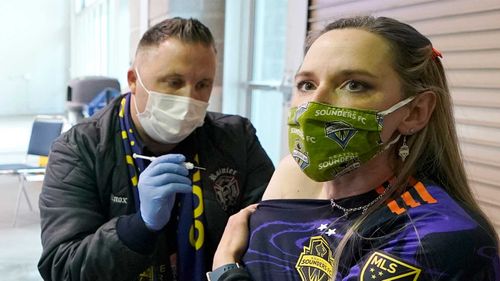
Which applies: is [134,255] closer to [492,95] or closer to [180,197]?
[180,197]

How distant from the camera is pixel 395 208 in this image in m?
0.86

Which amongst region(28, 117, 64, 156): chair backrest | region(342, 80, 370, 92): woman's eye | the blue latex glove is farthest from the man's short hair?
region(28, 117, 64, 156): chair backrest

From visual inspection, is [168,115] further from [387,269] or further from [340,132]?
[387,269]

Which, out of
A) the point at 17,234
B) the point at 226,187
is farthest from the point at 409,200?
the point at 17,234

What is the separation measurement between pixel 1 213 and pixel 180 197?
3.87 meters

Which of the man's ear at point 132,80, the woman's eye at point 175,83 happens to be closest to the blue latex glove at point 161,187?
the woman's eye at point 175,83

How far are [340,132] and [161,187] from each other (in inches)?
19.7

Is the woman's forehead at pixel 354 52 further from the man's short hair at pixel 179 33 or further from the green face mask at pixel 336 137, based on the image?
the man's short hair at pixel 179 33

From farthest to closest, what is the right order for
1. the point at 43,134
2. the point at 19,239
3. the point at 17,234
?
1. the point at 43,134
2. the point at 17,234
3. the point at 19,239

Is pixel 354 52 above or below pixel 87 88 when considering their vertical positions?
above

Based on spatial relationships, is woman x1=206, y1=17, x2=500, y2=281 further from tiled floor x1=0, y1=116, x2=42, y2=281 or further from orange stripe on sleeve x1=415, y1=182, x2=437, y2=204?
tiled floor x1=0, y1=116, x2=42, y2=281

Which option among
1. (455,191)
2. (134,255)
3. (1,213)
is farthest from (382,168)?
(1,213)

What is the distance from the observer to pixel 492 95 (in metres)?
1.48

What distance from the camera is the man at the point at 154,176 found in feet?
3.93
